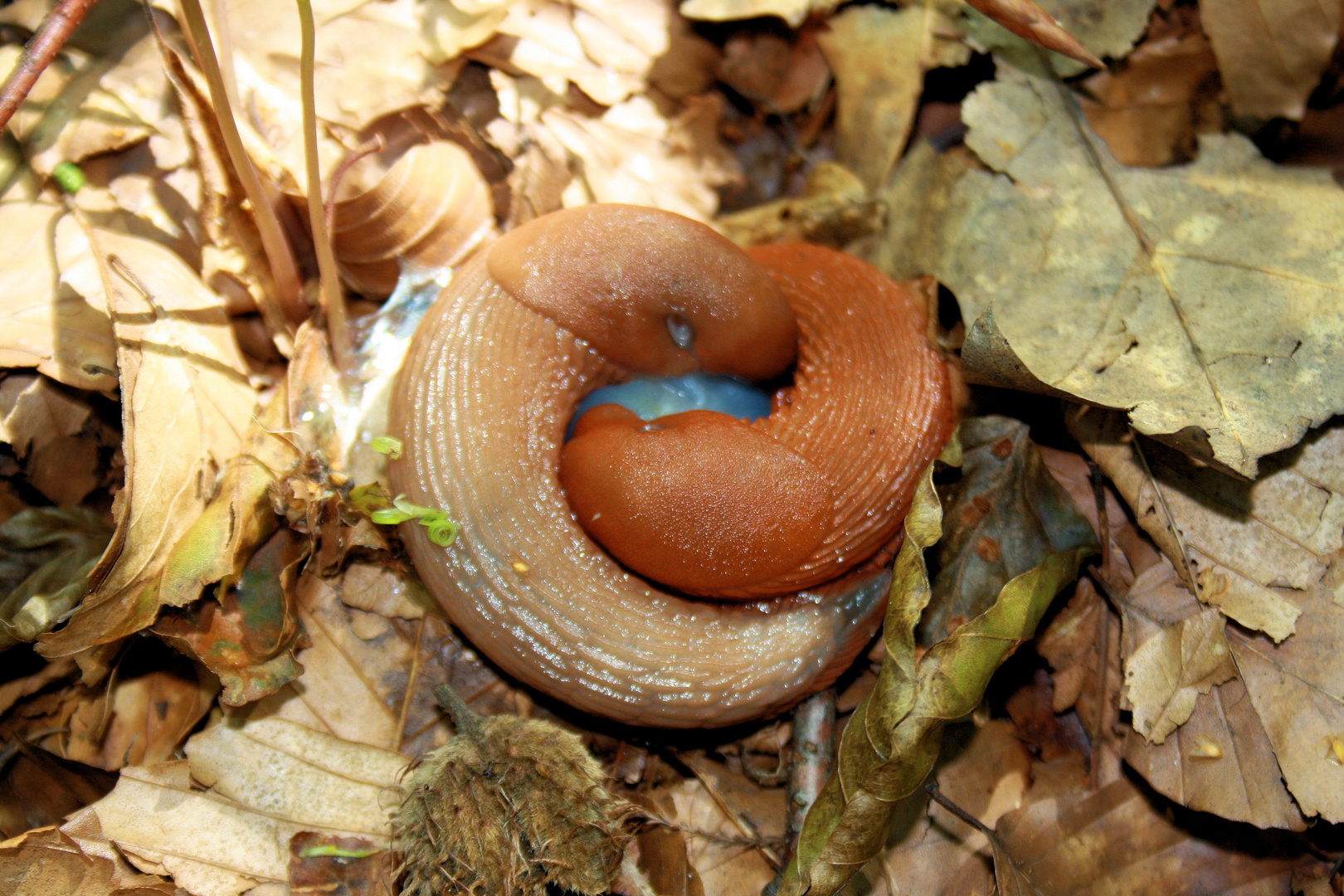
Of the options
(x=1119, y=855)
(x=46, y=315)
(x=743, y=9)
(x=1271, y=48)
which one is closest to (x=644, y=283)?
(x=743, y=9)

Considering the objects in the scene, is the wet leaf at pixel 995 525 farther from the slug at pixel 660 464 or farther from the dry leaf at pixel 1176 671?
the dry leaf at pixel 1176 671

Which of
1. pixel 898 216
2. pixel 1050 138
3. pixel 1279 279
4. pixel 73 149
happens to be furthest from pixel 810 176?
pixel 73 149

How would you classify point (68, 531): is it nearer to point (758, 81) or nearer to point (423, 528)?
point (423, 528)

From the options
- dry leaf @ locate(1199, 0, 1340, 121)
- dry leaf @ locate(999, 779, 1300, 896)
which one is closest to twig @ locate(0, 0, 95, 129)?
dry leaf @ locate(999, 779, 1300, 896)

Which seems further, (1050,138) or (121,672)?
(1050,138)

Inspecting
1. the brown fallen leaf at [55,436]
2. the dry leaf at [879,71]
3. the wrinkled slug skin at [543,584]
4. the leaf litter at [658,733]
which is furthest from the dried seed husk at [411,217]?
the dry leaf at [879,71]

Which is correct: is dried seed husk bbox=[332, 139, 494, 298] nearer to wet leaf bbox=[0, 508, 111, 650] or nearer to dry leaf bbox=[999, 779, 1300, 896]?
wet leaf bbox=[0, 508, 111, 650]
